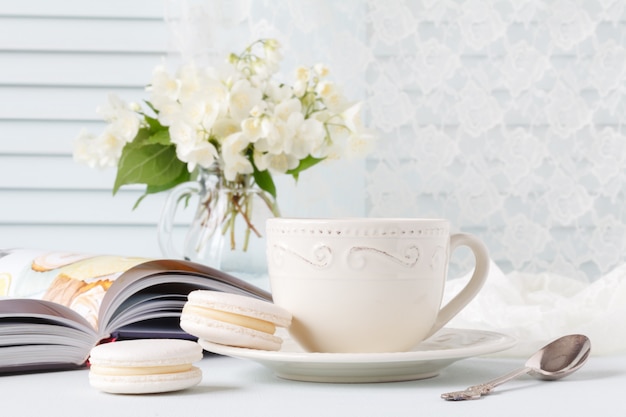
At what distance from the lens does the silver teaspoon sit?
0.67 m

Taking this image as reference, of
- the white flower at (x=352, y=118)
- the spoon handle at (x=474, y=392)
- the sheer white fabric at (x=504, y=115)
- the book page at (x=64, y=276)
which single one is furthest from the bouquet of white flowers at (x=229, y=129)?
the spoon handle at (x=474, y=392)

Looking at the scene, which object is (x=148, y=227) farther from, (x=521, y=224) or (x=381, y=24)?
(x=521, y=224)

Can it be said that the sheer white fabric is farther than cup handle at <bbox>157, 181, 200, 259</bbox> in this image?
Yes

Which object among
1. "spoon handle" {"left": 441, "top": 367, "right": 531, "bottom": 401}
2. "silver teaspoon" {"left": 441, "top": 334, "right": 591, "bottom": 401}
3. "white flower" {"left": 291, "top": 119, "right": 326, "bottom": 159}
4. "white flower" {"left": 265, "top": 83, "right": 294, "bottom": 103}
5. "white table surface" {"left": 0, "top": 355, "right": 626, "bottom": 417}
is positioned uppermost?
"white flower" {"left": 265, "top": 83, "right": 294, "bottom": 103}

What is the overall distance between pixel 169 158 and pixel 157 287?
433mm

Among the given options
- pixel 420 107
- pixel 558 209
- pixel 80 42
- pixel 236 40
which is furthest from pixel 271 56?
pixel 558 209

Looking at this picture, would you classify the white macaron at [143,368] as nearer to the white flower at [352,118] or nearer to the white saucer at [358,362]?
the white saucer at [358,362]

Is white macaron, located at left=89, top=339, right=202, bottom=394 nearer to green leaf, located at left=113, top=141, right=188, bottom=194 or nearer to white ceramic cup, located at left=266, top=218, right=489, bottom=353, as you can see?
white ceramic cup, located at left=266, top=218, right=489, bottom=353

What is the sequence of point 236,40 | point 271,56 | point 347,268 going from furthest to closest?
1. point 236,40
2. point 271,56
3. point 347,268

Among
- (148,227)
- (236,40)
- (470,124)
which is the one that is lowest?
(148,227)

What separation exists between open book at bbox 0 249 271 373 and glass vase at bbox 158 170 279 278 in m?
0.26

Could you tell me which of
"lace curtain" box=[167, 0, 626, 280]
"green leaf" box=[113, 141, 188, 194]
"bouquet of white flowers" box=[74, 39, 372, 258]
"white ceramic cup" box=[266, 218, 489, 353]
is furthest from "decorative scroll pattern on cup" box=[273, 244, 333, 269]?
"lace curtain" box=[167, 0, 626, 280]

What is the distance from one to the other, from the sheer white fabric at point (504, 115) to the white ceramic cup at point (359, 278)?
3.37 feet

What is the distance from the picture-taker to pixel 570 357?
2.44ft
